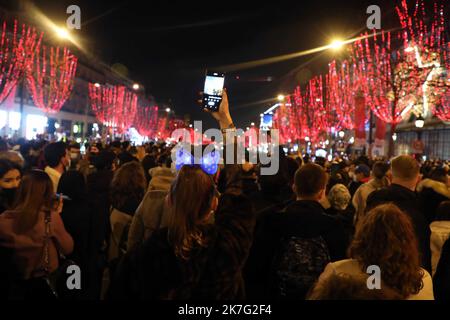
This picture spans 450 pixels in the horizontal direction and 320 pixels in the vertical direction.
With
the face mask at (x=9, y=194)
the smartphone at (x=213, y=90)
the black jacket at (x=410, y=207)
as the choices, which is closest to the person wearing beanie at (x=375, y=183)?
the black jacket at (x=410, y=207)

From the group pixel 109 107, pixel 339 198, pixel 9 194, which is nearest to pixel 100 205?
pixel 9 194

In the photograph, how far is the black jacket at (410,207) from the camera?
5.05 m

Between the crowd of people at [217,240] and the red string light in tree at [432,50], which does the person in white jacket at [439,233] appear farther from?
the red string light in tree at [432,50]

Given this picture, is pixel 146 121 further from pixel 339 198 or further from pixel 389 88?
pixel 339 198

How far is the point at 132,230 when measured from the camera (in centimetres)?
513

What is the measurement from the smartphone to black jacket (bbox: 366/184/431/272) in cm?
191

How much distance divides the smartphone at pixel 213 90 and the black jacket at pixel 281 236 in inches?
68.0

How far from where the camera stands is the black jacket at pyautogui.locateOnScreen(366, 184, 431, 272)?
505 cm

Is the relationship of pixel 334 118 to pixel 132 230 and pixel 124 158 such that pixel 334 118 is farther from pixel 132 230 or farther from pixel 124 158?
pixel 132 230

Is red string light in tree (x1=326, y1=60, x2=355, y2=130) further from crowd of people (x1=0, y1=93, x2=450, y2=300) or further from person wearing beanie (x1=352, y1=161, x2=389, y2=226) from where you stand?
crowd of people (x1=0, y1=93, x2=450, y2=300)

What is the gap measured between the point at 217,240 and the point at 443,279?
7.06ft

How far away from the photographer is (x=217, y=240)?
3.13 meters

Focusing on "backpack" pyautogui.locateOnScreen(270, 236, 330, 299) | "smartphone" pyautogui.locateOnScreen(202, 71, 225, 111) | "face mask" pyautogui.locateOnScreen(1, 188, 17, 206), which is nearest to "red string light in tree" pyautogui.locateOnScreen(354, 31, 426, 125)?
"smartphone" pyautogui.locateOnScreen(202, 71, 225, 111)
